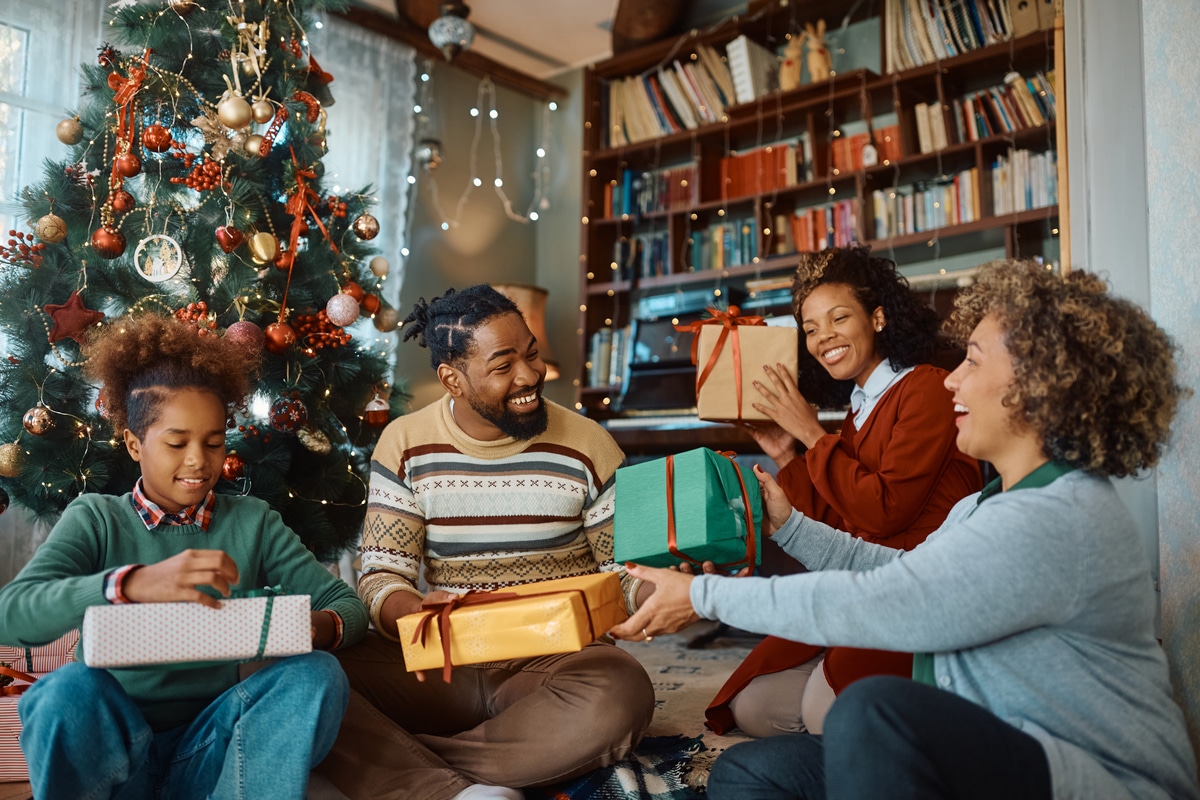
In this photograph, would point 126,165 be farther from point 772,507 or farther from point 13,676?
point 772,507

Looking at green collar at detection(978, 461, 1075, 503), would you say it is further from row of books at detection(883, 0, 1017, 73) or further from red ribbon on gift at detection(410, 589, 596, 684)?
row of books at detection(883, 0, 1017, 73)

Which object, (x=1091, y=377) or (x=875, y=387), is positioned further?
(x=875, y=387)

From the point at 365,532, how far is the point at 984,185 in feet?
9.17

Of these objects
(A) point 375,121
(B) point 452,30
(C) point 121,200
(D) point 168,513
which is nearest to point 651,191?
(B) point 452,30

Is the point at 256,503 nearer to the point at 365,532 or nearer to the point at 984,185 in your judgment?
the point at 365,532

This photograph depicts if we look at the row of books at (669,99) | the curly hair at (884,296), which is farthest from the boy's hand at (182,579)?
the row of books at (669,99)

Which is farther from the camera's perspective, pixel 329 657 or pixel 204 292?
pixel 204 292

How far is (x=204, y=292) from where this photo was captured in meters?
2.51

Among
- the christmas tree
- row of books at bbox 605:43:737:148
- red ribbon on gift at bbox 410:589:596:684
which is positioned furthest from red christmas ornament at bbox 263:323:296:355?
row of books at bbox 605:43:737:148

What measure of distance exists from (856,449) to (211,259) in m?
1.67

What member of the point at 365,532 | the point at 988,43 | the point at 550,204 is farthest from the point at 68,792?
the point at 550,204

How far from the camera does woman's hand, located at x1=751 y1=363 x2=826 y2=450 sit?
7.30 feet

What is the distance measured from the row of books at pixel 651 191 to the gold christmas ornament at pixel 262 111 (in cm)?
234

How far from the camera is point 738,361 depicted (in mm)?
2289
